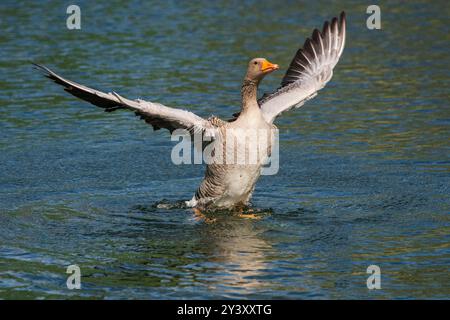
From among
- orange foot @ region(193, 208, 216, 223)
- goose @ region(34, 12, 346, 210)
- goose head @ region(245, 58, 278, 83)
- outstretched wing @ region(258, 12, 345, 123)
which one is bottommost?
orange foot @ region(193, 208, 216, 223)

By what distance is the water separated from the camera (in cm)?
923

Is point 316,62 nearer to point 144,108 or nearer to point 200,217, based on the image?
point 200,217

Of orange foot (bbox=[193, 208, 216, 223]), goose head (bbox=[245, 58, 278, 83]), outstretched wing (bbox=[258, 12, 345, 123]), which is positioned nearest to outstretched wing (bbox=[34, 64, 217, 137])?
goose head (bbox=[245, 58, 278, 83])

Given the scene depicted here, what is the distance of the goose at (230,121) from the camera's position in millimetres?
9969

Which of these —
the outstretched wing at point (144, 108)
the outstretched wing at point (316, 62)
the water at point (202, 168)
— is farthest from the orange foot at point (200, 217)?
the outstretched wing at point (316, 62)

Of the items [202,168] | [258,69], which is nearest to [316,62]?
[258,69]

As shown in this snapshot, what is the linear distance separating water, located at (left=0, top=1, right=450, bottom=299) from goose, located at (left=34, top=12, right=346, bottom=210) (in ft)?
1.20

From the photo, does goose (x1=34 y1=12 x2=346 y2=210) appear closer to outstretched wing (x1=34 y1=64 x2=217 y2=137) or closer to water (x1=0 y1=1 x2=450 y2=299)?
outstretched wing (x1=34 y1=64 x2=217 y2=137)

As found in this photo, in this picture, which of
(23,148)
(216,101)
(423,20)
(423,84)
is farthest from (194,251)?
(423,20)

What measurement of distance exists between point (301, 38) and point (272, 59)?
174 cm

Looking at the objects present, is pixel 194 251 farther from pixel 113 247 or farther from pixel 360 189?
pixel 360 189

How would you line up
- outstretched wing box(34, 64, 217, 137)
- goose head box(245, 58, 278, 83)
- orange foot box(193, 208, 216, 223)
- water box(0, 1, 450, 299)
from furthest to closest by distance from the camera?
1. orange foot box(193, 208, 216, 223)
2. goose head box(245, 58, 278, 83)
3. outstretched wing box(34, 64, 217, 137)
4. water box(0, 1, 450, 299)

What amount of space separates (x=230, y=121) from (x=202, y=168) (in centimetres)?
229

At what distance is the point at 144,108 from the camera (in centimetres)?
997
